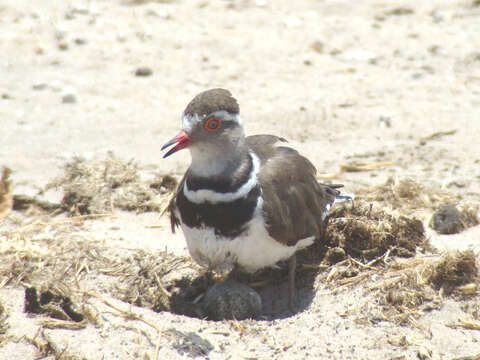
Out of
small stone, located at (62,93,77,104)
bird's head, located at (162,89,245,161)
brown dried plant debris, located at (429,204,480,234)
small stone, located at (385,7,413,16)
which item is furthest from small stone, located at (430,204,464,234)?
small stone, located at (385,7,413,16)

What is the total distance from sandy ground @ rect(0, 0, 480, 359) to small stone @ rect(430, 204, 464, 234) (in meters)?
0.07

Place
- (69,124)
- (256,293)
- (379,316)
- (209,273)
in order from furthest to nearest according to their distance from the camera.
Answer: (69,124) < (209,273) < (256,293) < (379,316)

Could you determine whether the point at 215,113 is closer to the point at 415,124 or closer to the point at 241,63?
the point at 415,124

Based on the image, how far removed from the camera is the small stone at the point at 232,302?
4262 millimetres

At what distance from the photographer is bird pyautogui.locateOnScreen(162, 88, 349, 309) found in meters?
4.15

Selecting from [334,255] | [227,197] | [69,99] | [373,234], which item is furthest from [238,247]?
[69,99]

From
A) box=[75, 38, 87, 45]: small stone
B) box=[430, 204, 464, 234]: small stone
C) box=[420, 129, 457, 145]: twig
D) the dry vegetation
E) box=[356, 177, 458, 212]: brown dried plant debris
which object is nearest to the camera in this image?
the dry vegetation

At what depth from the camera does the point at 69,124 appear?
6895 millimetres

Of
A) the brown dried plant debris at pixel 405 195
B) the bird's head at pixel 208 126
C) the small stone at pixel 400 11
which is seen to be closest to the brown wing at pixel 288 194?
the bird's head at pixel 208 126

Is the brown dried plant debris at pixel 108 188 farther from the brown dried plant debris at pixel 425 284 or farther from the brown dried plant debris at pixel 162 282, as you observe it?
the brown dried plant debris at pixel 425 284

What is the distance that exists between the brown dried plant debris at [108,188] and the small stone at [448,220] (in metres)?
1.98

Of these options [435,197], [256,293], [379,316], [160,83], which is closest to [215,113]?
[256,293]

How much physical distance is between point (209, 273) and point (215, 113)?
119 cm

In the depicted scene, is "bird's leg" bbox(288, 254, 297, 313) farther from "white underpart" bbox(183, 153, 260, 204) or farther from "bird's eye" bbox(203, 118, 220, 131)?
"bird's eye" bbox(203, 118, 220, 131)
